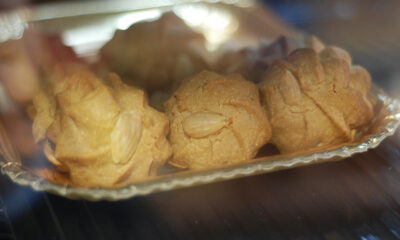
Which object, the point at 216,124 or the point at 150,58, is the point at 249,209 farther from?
the point at 150,58

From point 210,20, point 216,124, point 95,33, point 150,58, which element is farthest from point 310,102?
point 95,33

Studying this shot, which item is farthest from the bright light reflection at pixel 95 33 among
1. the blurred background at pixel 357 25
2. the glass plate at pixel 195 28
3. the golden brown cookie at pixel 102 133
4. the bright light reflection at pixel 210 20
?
the golden brown cookie at pixel 102 133

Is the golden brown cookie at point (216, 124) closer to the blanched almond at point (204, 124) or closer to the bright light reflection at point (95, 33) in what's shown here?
the blanched almond at point (204, 124)

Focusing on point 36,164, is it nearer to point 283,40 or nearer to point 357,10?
point 283,40

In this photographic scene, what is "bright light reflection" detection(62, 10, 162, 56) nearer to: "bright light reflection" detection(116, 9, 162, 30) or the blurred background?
"bright light reflection" detection(116, 9, 162, 30)

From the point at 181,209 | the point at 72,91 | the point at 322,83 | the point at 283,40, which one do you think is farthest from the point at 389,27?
the point at 72,91
